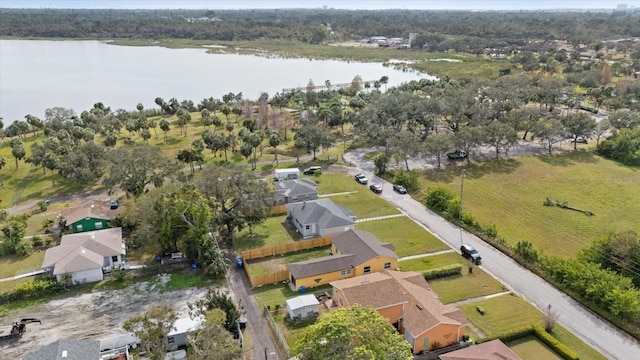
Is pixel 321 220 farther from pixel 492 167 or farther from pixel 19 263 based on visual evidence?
pixel 492 167

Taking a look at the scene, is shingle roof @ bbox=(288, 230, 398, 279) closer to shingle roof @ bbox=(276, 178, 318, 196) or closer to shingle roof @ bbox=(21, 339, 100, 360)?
shingle roof @ bbox=(276, 178, 318, 196)

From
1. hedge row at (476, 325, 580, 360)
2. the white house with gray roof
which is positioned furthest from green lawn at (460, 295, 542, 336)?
the white house with gray roof

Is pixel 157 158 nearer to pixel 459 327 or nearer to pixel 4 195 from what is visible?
pixel 4 195

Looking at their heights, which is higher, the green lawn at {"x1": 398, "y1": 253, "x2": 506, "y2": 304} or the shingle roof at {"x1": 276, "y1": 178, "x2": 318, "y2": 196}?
the shingle roof at {"x1": 276, "y1": 178, "x2": 318, "y2": 196}

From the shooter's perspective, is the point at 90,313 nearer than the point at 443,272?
Yes

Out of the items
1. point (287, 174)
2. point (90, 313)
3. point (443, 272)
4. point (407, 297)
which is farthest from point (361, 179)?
point (90, 313)

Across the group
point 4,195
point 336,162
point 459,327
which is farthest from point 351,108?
point 459,327

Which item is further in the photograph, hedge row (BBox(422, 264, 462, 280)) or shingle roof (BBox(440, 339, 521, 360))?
hedge row (BBox(422, 264, 462, 280))
